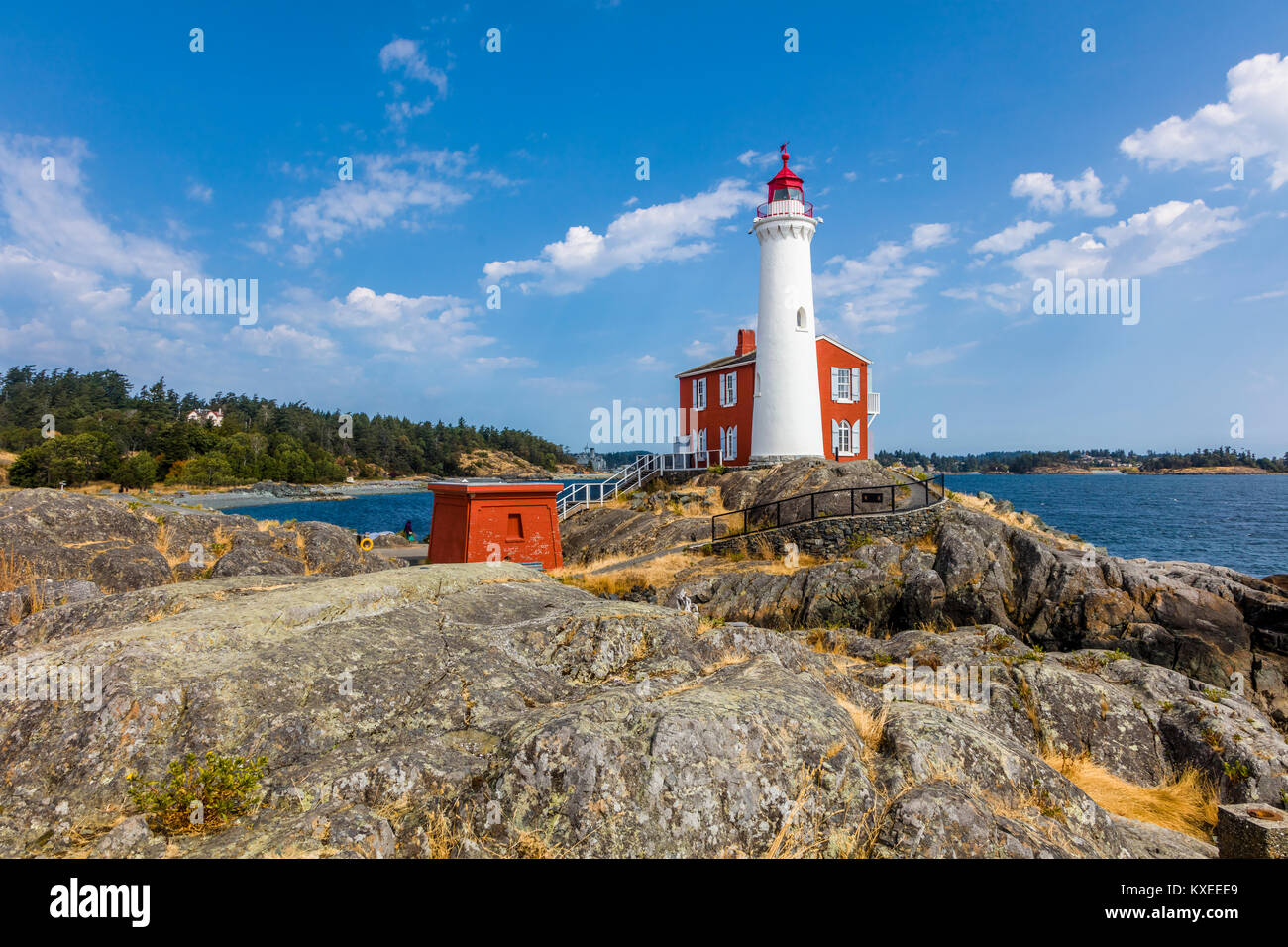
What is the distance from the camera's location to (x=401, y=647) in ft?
17.9

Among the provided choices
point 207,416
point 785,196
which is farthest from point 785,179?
point 207,416

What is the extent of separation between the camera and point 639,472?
128ft

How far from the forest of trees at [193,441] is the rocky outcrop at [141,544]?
73.1m

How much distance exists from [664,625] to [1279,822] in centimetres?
490

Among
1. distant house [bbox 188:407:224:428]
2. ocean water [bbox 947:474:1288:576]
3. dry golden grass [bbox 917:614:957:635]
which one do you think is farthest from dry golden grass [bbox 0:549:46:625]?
distant house [bbox 188:407:224:428]

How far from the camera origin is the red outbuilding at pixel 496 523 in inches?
683

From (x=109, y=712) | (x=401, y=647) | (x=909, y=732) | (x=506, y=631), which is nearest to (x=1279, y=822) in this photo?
(x=909, y=732)

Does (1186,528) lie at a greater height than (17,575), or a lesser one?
lesser

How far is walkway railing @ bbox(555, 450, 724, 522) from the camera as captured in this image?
3562cm

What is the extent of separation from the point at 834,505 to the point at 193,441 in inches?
4639

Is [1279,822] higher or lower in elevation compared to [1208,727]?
higher

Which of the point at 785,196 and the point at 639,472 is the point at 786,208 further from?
the point at 639,472
